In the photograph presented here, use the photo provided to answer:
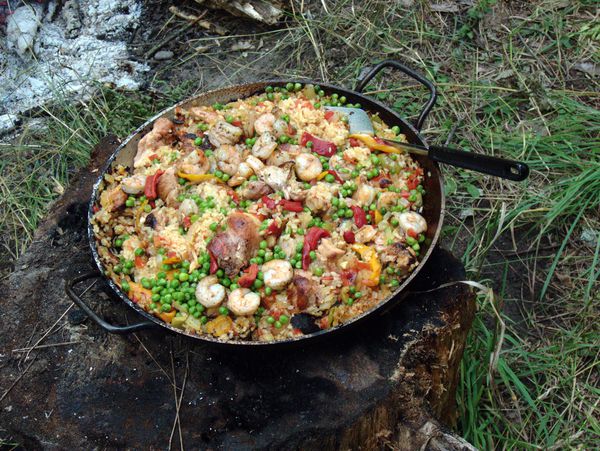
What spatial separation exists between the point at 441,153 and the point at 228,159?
130 cm

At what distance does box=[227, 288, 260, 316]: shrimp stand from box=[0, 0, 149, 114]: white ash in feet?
11.3

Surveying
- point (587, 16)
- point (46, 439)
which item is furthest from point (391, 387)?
point (587, 16)

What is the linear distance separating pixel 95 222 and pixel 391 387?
1.95 metres

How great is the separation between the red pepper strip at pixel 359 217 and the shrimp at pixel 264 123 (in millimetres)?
796

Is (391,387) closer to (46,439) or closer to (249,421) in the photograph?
(249,421)

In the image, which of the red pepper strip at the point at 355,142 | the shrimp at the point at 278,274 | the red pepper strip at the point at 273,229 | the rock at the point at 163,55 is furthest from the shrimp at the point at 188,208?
the rock at the point at 163,55

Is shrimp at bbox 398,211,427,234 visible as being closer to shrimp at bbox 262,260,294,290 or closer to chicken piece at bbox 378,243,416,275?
chicken piece at bbox 378,243,416,275

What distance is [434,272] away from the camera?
3512 millimetres

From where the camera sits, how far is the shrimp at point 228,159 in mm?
3596

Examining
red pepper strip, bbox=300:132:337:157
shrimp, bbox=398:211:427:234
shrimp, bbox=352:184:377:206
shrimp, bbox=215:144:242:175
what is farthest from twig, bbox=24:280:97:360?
shrimp, bbox=398:211:427:234

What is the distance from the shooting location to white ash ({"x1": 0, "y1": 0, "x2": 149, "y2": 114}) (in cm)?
560

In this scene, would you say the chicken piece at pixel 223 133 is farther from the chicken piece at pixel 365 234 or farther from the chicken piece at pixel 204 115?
the chicken piece at pixel 365 234

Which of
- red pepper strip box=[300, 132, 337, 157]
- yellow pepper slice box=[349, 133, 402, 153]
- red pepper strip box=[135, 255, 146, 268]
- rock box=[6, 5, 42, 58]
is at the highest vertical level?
rock box=[6, 5, 42, 58]

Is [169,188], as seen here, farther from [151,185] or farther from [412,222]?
[412,222]
